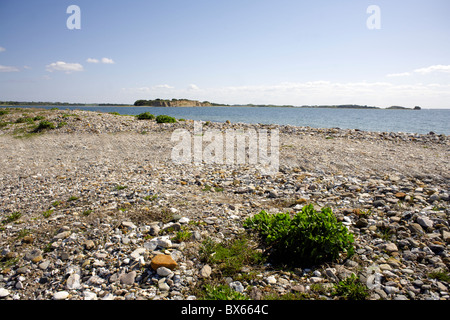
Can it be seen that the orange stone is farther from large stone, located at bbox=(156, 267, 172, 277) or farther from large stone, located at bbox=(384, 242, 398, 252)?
large stone, located at bbox=(156, 267, 172, 277)

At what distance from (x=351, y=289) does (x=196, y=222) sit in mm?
3537

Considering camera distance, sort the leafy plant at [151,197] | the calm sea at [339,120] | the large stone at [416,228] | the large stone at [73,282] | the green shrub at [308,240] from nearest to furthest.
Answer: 1. the large stone at [73,282]
2. the green shrub at [308,240]
3. the large stone at [416,228]
4. the leafy plant at [151,197]
5. the calm sea at [339,120]

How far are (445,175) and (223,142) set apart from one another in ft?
38.7

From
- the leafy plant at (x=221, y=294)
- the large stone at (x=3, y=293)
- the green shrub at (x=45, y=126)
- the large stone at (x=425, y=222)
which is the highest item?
the green shrub at (x=45, y=126)

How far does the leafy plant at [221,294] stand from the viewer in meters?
3.77

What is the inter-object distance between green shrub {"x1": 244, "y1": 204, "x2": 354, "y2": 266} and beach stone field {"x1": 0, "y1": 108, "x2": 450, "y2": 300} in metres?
0.22

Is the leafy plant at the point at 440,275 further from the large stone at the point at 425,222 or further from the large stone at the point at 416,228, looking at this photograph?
the large stone at the point at 425,222

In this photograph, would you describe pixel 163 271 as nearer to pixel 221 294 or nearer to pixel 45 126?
pixel 221 294

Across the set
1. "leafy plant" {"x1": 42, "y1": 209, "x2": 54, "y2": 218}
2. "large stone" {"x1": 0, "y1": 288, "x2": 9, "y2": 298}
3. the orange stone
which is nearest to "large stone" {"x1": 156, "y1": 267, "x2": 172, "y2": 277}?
"large stone" {"x1": 0, "y1": 288, "x2": 9, "y2": 298}

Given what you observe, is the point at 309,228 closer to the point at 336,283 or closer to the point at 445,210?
the point at 336,283

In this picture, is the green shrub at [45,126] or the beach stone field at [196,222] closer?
the beach stone field at [196,222]

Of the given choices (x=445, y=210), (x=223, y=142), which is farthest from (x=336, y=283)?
(x=223, y=142)

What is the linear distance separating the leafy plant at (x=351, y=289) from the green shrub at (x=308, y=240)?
2.09 feet

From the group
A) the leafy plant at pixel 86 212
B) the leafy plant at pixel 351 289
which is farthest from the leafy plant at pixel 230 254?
the leafy plant at pixel 86 212
